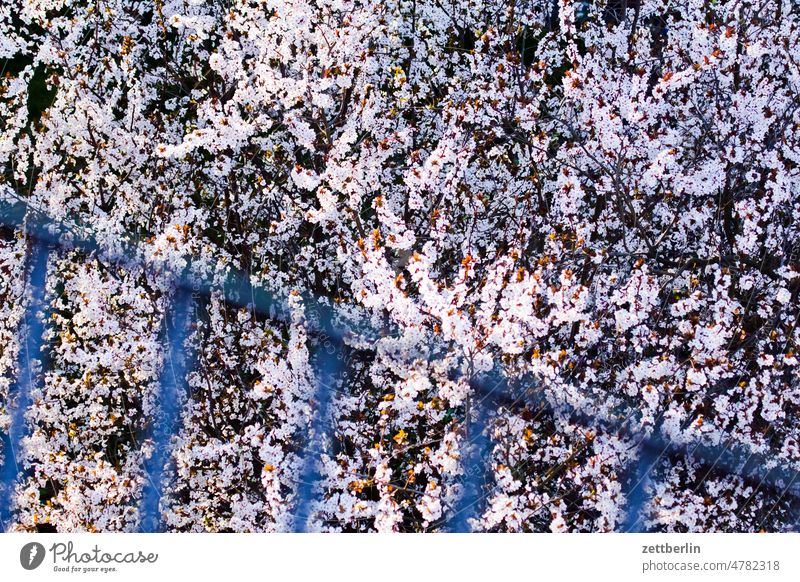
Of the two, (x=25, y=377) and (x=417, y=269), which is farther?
(x=25, y=377)

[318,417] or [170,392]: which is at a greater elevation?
[318,417]

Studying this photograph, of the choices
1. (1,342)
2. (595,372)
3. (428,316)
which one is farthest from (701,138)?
(1,342)

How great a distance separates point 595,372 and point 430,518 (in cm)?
146

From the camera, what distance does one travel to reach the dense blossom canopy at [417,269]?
4969 millimetres

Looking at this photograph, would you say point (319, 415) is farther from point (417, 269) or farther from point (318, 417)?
point (417, 269)
